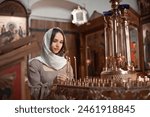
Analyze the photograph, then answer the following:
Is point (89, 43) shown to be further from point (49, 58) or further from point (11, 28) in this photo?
point (49, 58)

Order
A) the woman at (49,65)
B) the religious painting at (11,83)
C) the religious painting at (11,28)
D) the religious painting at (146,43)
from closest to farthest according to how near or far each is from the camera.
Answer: the religious painting at (11,83), the woman at (49,65), the religious painting at (11,28), the religious painting at (146,43)

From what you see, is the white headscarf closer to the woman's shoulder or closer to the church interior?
→ the woman's shoulder

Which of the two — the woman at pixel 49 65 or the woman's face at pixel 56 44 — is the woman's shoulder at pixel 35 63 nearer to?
the woman at pixel 49 65

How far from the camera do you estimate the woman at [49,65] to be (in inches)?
109

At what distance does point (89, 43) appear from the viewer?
803cm

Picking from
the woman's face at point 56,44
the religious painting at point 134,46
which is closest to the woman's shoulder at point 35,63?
the woman's face at point 56,44

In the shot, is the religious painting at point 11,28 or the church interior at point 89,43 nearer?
the church interior at point 89,43

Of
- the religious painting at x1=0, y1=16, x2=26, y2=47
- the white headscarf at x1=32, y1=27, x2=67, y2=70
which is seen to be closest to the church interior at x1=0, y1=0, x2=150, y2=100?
the religious painting at x1=0, y1=16, x2=26, y2=47

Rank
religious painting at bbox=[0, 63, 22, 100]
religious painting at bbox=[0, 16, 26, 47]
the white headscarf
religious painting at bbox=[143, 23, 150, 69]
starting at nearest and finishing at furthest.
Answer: religious painting at bbox=[0, 63, 22, 100], the white headscarf, religious painting at bbox=[0, 16, 26, 47], religious painting at bbox=[143, 23, 150, 69]

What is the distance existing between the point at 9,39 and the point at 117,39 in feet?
11.5

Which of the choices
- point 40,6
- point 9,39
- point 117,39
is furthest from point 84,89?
point 40,6

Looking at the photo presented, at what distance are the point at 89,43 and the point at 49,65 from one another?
519cm

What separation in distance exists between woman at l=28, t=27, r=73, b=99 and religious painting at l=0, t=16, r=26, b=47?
404 cm

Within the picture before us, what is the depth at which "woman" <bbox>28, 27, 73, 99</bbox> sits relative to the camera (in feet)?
9.08
